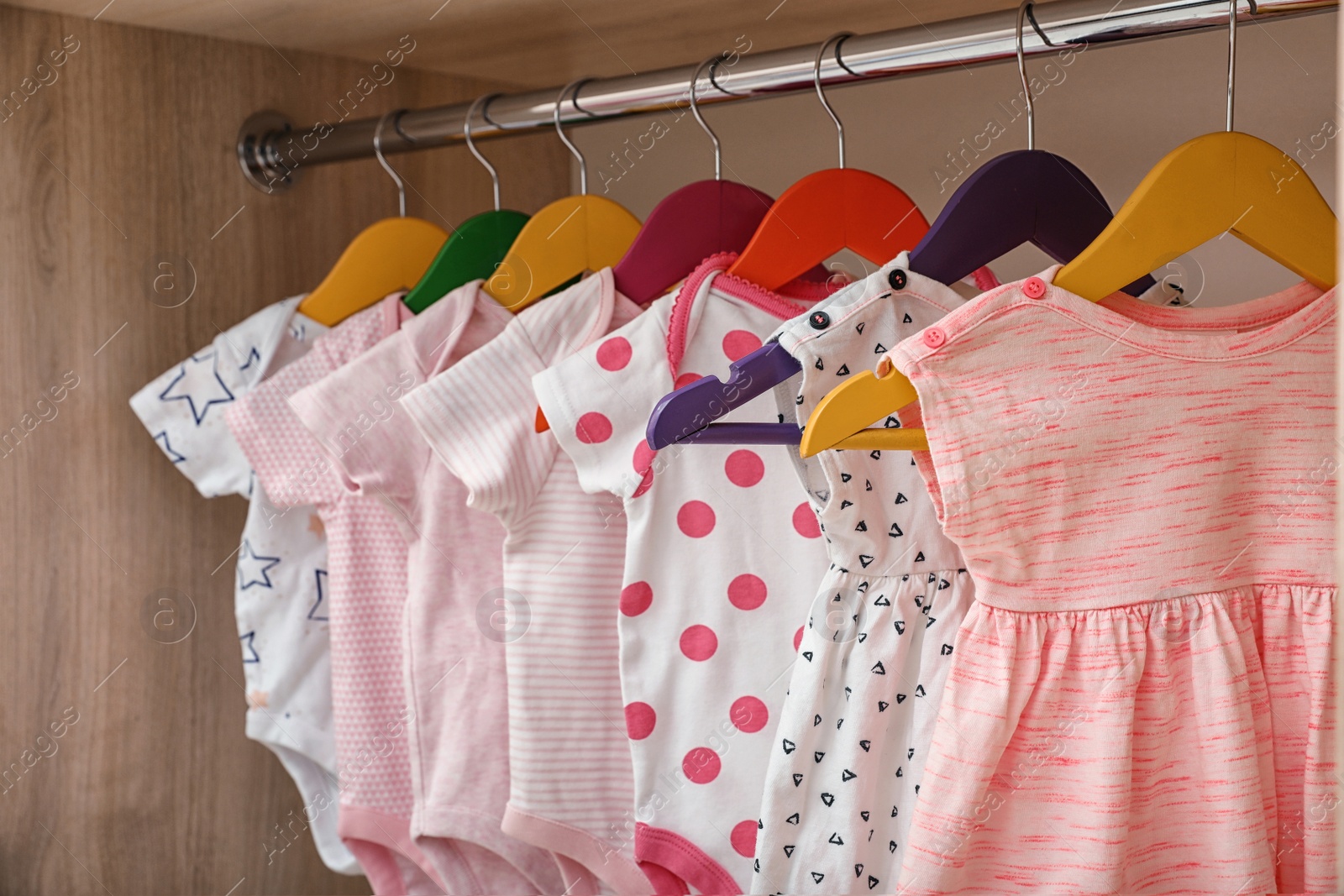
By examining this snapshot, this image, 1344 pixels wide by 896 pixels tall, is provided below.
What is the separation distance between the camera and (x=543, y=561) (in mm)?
907

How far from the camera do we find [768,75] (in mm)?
882

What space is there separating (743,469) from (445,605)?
0.30 meters

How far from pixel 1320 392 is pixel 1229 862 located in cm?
28

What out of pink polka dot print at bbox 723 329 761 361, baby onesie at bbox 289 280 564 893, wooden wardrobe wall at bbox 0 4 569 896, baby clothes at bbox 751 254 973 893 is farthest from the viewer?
wooden wardrobe wall at bbox 0 4 569 896

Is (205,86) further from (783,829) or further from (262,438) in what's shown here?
(783,829)

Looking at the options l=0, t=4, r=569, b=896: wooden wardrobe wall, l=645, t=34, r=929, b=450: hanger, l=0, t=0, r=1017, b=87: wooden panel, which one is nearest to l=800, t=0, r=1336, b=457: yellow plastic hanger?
l=645, t=34, r=929, b=450: hanger

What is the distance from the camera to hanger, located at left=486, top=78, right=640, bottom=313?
0.97 metres

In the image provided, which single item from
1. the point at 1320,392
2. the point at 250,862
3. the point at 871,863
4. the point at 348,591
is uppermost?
the point at 1320,392

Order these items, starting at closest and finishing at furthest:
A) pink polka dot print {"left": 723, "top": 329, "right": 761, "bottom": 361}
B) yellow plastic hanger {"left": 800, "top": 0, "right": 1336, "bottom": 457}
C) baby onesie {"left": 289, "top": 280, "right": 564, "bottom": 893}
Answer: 1. yellow plastic hanger {"left": 800, "top": 0, "right": 1336, "bottom": 457}
2. pink polka dot print {"left": 723, "top": 329, "right": 761, "bottom": 361}
3. baby onesie {"left": 289, "top": 280, "right": 564, "bottom": 893}

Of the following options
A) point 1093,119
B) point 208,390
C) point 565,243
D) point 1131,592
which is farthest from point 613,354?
point 1093,119

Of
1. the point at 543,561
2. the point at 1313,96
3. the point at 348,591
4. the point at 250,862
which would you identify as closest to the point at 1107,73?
the point at 1313,96

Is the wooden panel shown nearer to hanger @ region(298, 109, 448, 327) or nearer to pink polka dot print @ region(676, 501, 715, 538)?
hanger @ region(298, 109, 448, 327)

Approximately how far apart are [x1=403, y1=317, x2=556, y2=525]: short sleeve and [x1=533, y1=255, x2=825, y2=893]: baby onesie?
9 centimetres

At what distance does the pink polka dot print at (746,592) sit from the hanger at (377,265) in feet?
1.47
